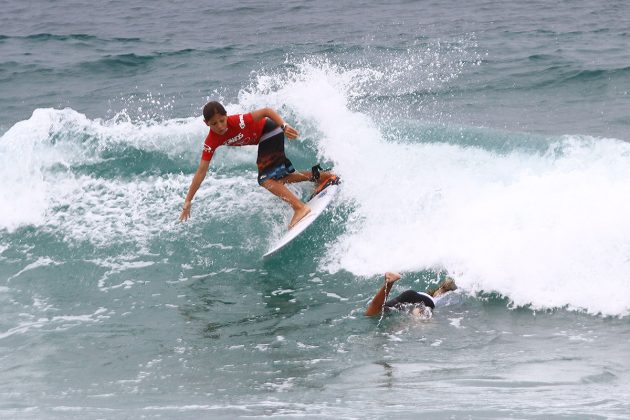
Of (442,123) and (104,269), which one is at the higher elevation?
(442,123)

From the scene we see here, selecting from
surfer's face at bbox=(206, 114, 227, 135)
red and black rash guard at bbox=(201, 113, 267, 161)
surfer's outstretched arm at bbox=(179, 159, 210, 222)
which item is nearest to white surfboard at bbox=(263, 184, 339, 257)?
red and black rash guard at bbox=(201, 113, 267, 161)

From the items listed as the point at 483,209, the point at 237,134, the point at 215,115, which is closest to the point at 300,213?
the point at 237,134

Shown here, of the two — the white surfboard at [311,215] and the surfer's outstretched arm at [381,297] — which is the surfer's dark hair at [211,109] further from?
the surfer's outstretched arm at [381,297]

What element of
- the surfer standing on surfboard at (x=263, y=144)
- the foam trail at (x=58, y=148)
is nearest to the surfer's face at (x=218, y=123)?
the surfer standing on surfboard at (x=263, y=144)

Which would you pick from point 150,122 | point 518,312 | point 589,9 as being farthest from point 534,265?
point 589,9

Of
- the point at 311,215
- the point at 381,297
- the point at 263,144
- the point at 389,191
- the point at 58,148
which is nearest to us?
the point at 381,297

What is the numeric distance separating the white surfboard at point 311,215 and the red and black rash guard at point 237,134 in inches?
40.5

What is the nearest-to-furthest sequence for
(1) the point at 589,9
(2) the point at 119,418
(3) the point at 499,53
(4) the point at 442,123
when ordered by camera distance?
(2) the point at 119,418 → (4) the point at 442,123 → (3) the point at 499,53 → (1) the point at 589,9

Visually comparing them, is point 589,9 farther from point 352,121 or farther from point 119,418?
point 119,418

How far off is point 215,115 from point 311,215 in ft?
5.69

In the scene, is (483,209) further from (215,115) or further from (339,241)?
(215,115)

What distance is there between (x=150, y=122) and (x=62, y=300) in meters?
4.51

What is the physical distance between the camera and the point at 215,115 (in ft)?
26.7

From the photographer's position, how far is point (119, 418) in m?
5.87
